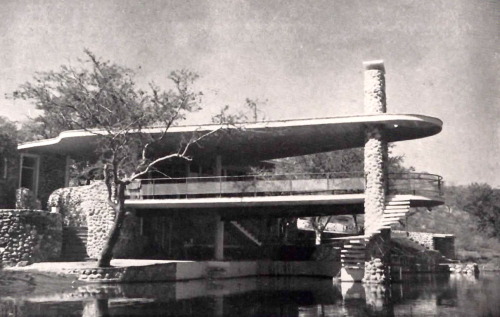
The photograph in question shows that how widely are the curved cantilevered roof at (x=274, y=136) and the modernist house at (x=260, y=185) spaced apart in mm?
39

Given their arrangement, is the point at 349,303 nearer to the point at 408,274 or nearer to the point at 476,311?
the point at 476,311

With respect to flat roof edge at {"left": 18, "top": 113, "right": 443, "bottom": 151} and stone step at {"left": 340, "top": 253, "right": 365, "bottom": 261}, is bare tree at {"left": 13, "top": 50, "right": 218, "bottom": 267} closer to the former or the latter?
flat roof edge at {"left": 18, "top": 113, "right": 443, "bottom": 151}

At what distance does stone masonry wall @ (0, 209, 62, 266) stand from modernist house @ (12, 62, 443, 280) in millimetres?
2259

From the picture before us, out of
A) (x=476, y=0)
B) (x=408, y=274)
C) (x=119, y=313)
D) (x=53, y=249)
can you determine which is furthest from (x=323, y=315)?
(x=408, y=274)

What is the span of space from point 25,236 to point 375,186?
13.6 meters

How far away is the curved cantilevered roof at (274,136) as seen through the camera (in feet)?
72.9

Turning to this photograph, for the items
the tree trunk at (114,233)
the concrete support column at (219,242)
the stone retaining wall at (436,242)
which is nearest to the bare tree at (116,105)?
the tree trunk at (114,233)

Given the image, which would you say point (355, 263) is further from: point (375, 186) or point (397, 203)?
point (375, 186)

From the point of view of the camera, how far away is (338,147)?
2761 centimetres

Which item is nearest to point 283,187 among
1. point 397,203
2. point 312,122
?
point 312,122

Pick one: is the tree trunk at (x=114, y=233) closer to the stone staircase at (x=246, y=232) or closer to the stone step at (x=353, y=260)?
the stone step at (x=353, y=260)

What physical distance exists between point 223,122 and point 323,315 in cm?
1122

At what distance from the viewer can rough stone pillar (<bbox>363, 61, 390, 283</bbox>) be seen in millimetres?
22453

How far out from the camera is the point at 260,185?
79.5ft
